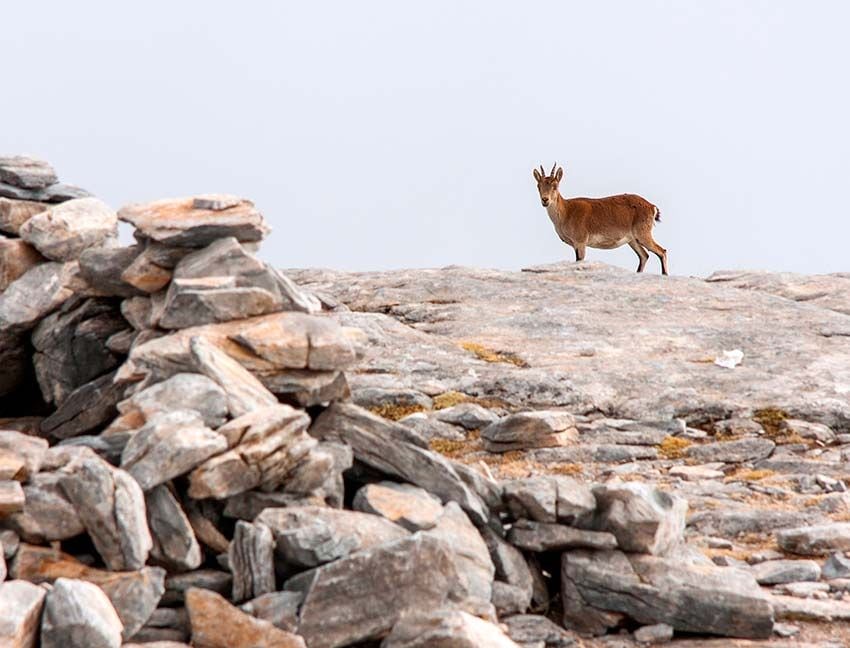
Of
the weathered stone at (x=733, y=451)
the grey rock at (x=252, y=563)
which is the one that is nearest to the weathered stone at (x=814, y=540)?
the weathered stone at (x=733, y=451)

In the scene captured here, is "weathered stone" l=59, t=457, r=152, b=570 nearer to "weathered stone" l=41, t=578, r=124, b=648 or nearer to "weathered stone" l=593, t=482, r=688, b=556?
"weathered stone" l=41, t=578, r=124, b=648

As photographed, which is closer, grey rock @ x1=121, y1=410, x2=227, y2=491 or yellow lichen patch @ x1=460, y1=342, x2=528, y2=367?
grey rock @ x1=121, y1=410, x2=227, y2=491

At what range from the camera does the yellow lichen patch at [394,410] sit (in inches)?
1106

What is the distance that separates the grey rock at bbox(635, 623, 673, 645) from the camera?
1459 centimetres

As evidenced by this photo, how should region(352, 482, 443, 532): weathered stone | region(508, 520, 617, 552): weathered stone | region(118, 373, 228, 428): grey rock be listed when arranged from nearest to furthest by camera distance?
1. region(118, 373, 228, 428): grey rock
2. region(352, 482, 443, 532): weathered stone
3. region(508, 520, 617, 552): weathered stone

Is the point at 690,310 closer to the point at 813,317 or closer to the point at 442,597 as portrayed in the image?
the point at 813,317

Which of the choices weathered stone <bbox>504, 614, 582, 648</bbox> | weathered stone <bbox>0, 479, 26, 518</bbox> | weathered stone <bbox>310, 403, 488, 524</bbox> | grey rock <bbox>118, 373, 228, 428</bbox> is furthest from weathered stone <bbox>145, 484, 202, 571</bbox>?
weathered stone <bbox>504, 614, 582, 648</bbox>

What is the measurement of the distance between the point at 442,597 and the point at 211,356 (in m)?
4.43

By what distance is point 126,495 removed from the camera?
1244 centimetres

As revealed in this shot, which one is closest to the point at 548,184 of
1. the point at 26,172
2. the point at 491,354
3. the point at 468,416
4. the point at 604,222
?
the point at 604,222

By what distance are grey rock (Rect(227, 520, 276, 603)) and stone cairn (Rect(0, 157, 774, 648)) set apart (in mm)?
23

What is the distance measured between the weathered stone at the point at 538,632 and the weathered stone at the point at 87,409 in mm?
6312

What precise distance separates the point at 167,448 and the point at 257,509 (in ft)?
4.95

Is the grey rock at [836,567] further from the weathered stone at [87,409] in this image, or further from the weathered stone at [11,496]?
the weathered stone at [11,496]
